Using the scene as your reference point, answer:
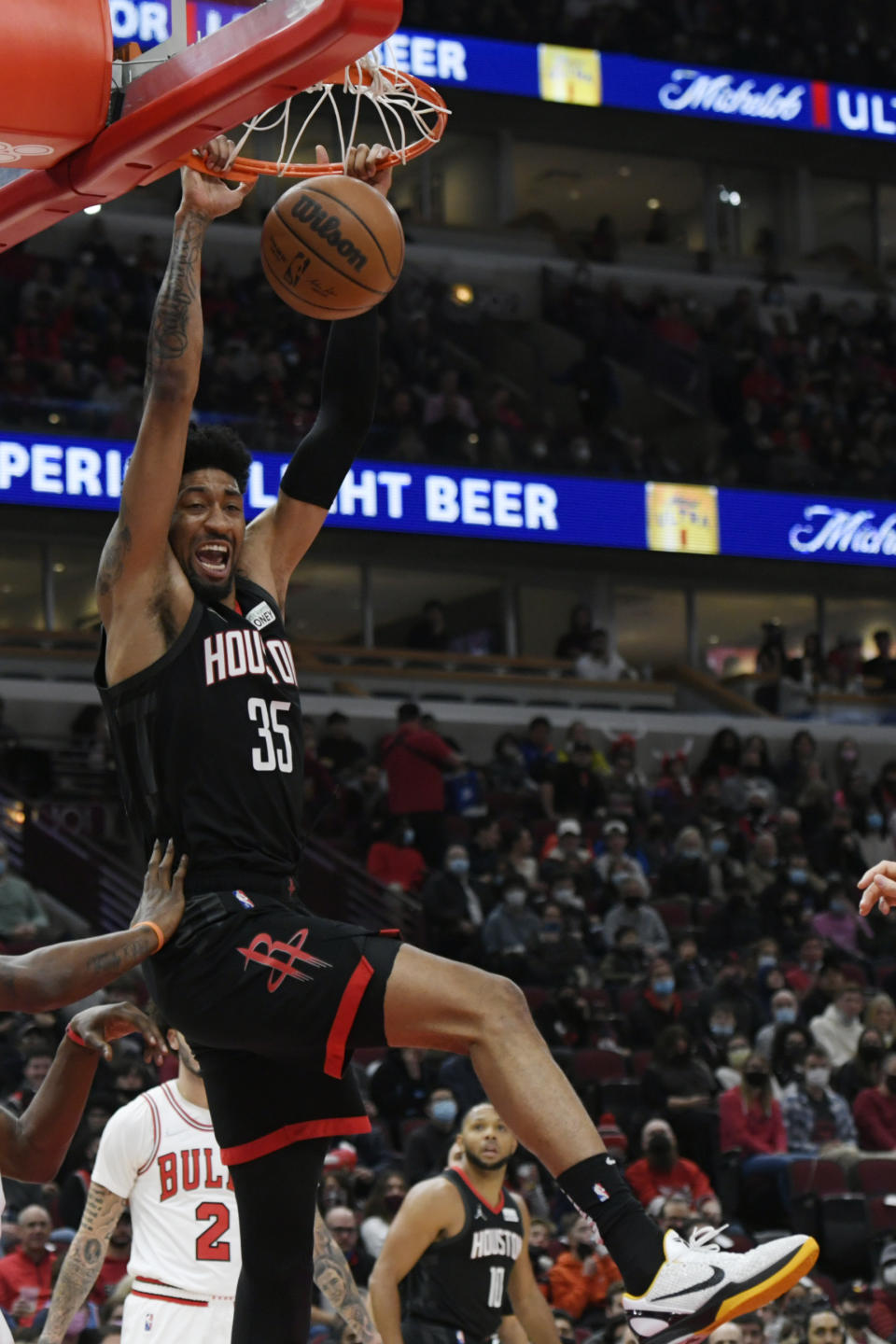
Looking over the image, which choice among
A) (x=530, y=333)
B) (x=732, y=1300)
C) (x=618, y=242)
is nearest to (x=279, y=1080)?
(x=732, y=1300)

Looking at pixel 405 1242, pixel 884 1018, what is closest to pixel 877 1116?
pixel 884 1018

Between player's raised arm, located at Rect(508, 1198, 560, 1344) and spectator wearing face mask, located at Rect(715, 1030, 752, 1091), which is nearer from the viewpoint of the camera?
player's raised arm, located at Rect(508, 1198, 560, 1344)

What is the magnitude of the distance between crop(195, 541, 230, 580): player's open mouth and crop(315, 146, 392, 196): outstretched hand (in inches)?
45.5

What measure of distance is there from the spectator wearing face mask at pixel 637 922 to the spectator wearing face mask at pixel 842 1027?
1.79m

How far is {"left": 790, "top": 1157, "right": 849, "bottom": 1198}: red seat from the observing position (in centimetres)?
1276

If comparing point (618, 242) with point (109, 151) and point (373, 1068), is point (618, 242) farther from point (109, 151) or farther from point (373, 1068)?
point (109, 151)

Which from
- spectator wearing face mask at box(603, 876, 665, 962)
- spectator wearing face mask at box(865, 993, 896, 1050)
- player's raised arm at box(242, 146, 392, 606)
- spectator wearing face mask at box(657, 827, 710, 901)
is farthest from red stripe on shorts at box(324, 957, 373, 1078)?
spectator wearing face mask at box(657, 827, 710, 901)

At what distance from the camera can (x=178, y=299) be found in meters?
4.77

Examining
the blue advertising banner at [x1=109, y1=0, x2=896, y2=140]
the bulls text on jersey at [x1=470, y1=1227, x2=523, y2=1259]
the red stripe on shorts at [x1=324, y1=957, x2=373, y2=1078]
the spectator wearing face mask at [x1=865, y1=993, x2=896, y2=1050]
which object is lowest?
the spectator wearing face mask at [x1=865, y1=993, x2=896, y2=1050]

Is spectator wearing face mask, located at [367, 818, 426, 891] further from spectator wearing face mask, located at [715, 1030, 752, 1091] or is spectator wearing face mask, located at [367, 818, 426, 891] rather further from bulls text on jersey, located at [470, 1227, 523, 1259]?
bulls text on jersey, located at [470, 1227, 523, 1259]

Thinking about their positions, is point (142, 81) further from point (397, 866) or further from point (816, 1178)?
point (397, 866)

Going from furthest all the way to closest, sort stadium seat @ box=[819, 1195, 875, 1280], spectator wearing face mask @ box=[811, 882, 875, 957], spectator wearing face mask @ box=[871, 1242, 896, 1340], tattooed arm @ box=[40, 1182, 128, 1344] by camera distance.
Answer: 1. spectator wearing face mask @ box=[811, 882, 875, 957]
2. stadium seat @ box=[819, 1195, 875, 1280]
3. spectator wearing face mask @ box=[871, 1242, 896, 1340]
4. tattooed arm @ box=[40, 1182, 128, 1344]

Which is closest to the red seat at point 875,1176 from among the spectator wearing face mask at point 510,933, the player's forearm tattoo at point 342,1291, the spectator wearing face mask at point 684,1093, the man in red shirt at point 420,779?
the spectator wearing face mask at point 684,1093

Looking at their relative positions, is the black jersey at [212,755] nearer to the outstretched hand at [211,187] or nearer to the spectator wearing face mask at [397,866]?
the outstretched hand at [211,187]
